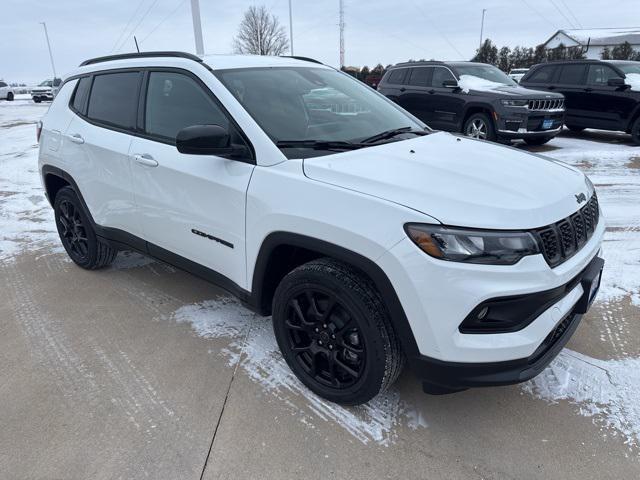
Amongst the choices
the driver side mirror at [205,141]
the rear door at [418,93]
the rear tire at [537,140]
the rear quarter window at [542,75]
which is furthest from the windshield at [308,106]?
the rear quarter window at [542,75]

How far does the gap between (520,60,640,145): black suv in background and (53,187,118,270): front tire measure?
9.97m

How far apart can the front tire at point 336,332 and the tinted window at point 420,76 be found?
872 centimetres

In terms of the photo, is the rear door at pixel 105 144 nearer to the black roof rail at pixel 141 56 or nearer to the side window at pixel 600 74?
the black roof rail at pixel 141 56

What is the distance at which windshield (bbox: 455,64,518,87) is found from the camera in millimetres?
9680

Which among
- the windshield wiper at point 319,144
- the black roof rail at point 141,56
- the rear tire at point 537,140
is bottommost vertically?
the rear tire at point 537,140

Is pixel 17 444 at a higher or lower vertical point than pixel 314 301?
lower

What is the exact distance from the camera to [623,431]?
2.34 meters

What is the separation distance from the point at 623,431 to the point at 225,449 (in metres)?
1.95

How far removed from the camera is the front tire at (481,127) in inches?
349

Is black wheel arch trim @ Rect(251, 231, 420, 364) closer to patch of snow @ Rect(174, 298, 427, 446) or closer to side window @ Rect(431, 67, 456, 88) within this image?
patch of snow @ Rect(174, 298, 427, 446)

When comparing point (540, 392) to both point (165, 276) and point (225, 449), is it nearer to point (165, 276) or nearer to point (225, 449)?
point (225, 449)

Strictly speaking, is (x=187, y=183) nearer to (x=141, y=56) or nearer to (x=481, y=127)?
(x=141, y=56)

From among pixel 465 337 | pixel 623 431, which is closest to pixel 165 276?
pixel 465 337

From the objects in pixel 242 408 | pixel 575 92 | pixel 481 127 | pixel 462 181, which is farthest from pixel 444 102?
pixel 242 408
